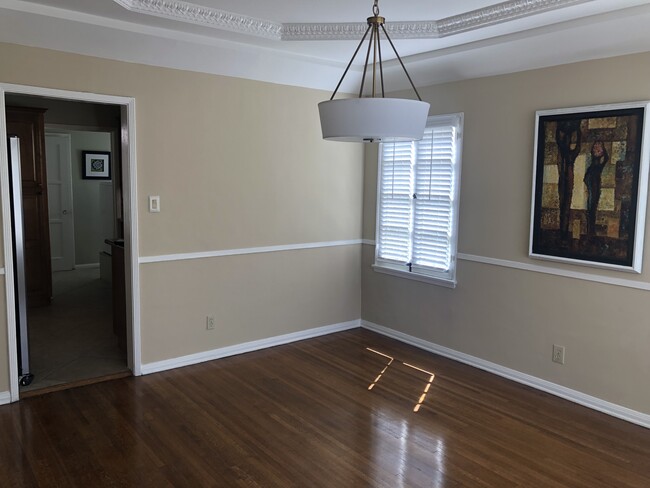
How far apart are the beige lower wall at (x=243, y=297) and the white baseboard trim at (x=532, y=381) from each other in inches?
26.3

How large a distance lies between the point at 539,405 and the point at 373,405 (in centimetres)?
114

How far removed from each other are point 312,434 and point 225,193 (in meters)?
2.09

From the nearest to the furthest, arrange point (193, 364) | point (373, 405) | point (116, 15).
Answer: point (116, 15) < point (373, 405) < point (193, 364)

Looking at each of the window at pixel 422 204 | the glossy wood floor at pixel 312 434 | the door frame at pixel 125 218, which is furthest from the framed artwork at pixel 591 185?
the door frame at pixel 125 218

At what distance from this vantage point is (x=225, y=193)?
434cm

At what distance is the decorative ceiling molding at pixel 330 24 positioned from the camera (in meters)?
3.19

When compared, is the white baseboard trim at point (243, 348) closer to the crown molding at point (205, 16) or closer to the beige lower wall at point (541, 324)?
the beige lower wall at point (541, 324)

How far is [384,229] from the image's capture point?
5.05m

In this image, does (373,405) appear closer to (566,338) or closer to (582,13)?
(566,338)

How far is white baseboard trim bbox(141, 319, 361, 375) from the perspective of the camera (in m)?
4.12

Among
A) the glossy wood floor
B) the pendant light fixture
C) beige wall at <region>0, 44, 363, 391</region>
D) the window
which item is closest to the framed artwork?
the window

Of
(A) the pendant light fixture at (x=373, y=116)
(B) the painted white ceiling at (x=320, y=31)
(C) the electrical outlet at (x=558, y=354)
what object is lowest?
(C) the electrical outlet at (x=558, y=354)

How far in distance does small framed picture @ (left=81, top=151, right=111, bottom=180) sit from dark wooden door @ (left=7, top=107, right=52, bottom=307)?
8.70ft

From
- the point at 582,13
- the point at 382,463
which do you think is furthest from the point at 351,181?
the point at 382,463
